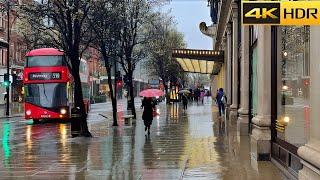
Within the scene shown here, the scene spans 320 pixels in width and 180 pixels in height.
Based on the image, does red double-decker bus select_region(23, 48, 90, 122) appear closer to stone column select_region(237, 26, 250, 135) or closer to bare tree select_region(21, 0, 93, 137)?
bare tree select_region(21, 0, 93, 137)

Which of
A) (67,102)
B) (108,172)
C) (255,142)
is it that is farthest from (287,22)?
(67,102)

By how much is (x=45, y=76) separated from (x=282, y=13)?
94.0ft

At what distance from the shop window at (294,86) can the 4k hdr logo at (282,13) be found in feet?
11.0

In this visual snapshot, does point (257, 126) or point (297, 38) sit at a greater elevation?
point (297, 38)

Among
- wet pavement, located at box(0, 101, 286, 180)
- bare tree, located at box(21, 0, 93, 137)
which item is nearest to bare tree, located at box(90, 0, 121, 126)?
bare tree, located at box(21, 0, 93, 137)

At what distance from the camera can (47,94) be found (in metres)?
33.9

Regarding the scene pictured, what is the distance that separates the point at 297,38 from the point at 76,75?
1269cm

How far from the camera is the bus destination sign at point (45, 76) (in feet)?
109

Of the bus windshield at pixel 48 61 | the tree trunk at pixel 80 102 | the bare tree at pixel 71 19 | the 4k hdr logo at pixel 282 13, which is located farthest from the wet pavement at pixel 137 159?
the bus windshield at pixel 48 61

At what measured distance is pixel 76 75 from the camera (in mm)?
21688

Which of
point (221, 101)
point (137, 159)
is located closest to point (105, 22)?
point (221, 101)

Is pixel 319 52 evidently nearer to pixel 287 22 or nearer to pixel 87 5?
pixel 287 22

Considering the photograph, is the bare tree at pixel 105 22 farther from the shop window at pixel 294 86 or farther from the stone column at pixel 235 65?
the shop window at pixel 294 86

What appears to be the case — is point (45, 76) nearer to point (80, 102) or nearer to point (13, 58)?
point (80, 102)
